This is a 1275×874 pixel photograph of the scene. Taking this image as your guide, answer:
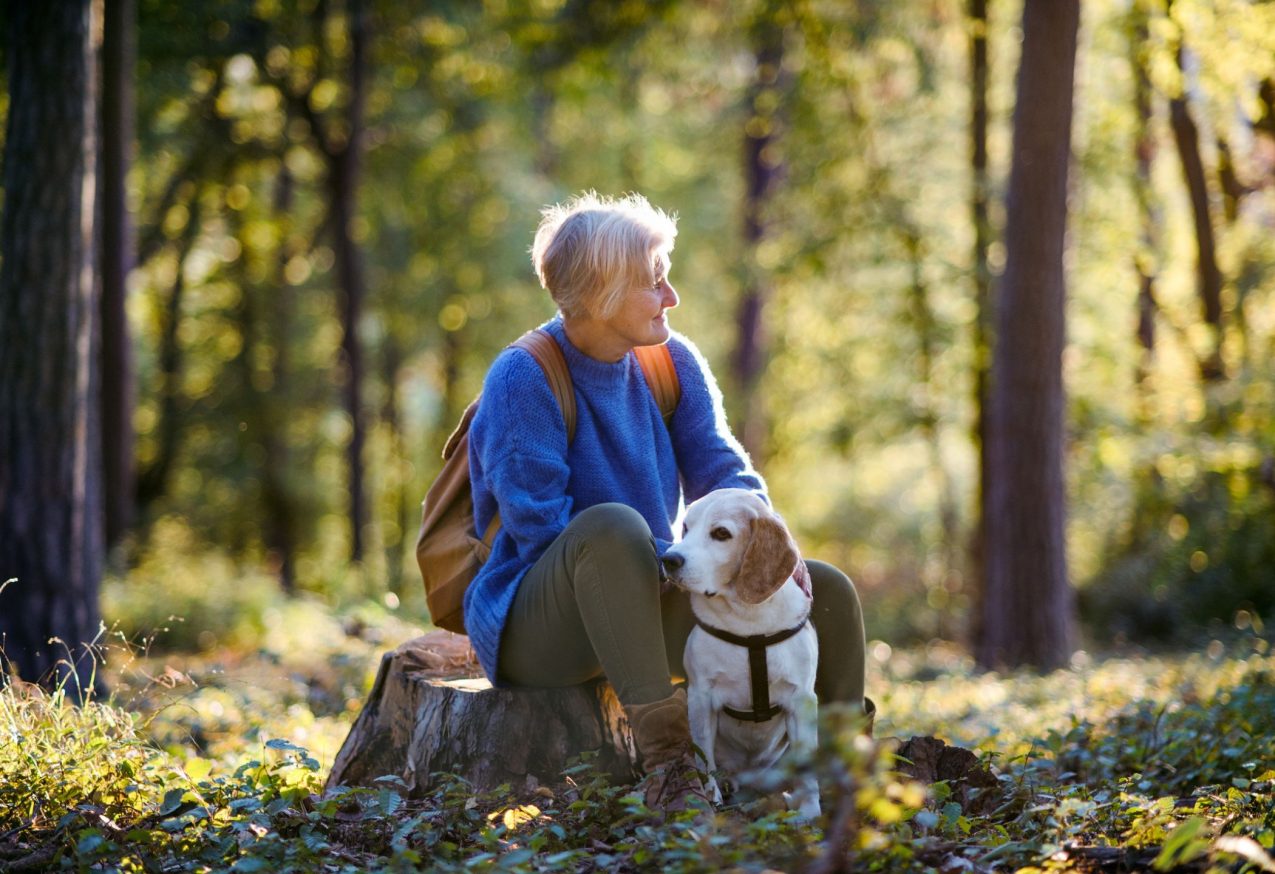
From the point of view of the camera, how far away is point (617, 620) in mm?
3549

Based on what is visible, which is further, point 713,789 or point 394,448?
point 394,448

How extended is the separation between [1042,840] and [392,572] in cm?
1490

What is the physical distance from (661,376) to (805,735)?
1341 millimetres

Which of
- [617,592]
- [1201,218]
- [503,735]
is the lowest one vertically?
[503,735]

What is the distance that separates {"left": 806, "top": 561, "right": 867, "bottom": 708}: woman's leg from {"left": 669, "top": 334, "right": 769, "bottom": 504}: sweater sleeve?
16.0 inches

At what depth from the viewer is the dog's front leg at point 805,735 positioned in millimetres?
3570

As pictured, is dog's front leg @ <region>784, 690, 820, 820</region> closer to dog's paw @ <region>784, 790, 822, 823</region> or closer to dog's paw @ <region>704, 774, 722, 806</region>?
dog's paw @ <region>784, 790, 822, 823</region>

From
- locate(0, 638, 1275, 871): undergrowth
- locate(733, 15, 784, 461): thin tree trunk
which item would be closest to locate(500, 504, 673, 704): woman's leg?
locate(0, 638, 1275, 871): undergrowth

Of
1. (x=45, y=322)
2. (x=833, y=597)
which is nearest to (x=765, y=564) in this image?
(x=833, y=597)

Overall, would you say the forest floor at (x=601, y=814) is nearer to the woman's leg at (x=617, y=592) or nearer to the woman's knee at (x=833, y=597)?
the woman's leg at (x=617, y=592)

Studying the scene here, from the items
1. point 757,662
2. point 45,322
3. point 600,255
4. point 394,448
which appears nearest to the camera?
point 757,662

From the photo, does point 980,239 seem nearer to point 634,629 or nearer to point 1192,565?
point 1192,565

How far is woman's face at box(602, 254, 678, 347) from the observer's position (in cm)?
392

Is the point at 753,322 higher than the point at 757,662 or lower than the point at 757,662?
higher
